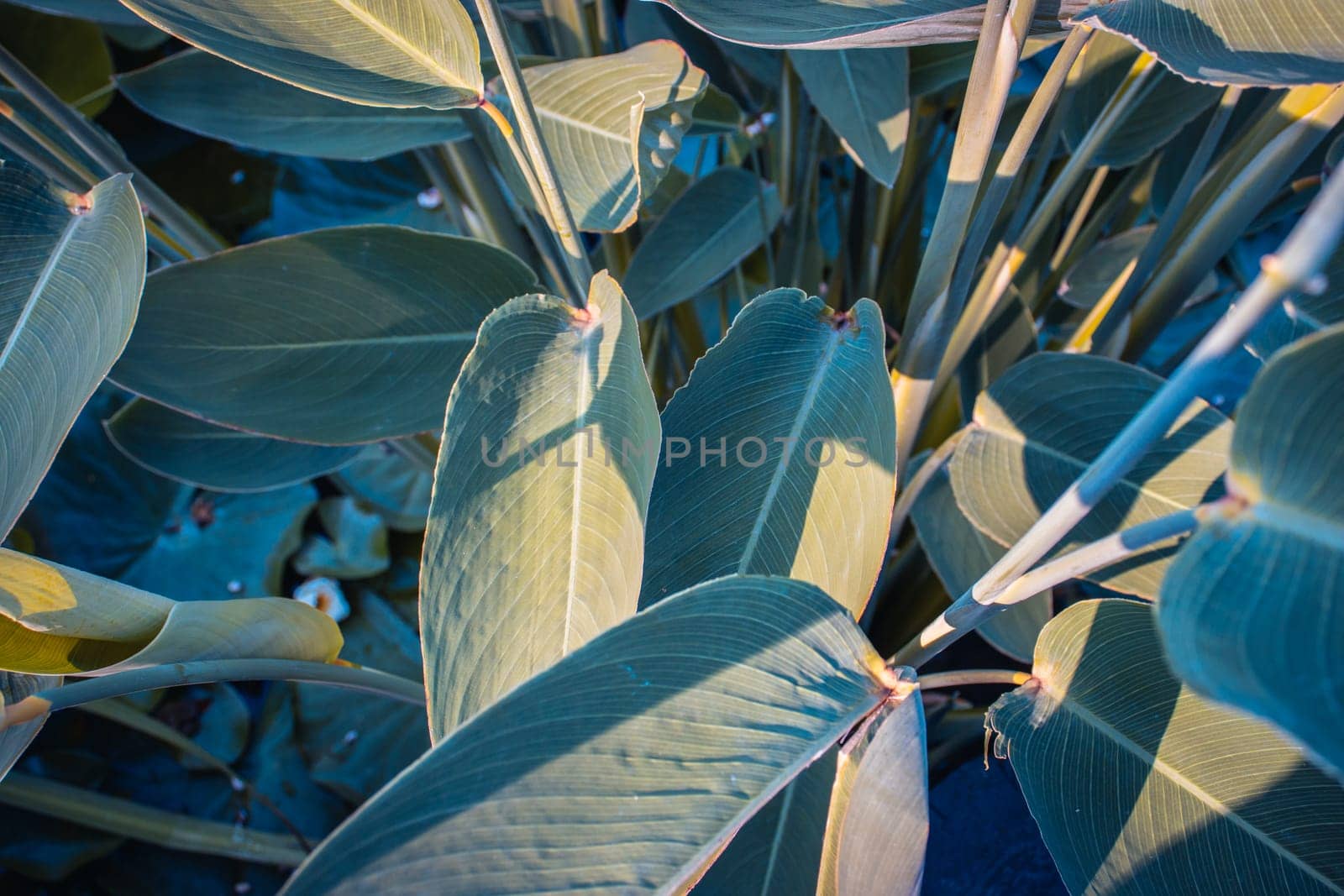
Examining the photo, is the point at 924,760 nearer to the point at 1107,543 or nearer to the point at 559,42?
the point at 1107,543

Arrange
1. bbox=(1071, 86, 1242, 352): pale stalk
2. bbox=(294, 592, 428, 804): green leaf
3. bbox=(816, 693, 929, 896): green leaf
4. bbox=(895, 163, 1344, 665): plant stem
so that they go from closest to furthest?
bbox=(895, 163, 1344, 665): plant stem → bbox=(816, 693, 929, 896): green leaf → bbox=(1071, 86, 1242, 352): pale stalk → bbox=(294, 592, 428, 804): green leaf

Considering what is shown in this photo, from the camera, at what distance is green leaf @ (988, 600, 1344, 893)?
13.0 inches

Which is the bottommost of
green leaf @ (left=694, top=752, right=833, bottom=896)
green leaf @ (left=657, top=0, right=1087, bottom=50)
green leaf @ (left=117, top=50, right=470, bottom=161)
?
green leaf @ (left=694, top=752, right=833, bottom=896)

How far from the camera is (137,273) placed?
335 millimetres

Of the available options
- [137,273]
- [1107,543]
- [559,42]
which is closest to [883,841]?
[1107,543]

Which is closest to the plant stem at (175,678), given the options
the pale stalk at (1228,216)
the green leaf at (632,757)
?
the green leaf at (632,757)

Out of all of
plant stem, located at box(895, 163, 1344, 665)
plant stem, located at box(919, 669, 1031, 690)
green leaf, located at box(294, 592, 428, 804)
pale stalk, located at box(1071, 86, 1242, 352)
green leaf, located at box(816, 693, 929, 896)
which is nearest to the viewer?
plant stem, located at box(895, 163, 1344, 665)

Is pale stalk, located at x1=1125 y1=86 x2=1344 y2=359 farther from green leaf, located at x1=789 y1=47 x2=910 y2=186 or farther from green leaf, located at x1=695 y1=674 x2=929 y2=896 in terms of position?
green leaf, located at x1=695 y1=674 x2=929 y2=896

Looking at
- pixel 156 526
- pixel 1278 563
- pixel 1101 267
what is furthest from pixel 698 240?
pixel 156 526

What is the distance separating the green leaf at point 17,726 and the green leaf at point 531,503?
146 mm

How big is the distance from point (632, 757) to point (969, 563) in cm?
30

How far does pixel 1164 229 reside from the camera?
0.51 m

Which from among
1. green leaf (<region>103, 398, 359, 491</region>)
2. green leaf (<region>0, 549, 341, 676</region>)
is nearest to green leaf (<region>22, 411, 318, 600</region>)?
green leaf (<region>103, 398, 359, 491</region>)

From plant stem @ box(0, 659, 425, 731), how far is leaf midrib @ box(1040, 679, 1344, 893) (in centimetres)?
33
